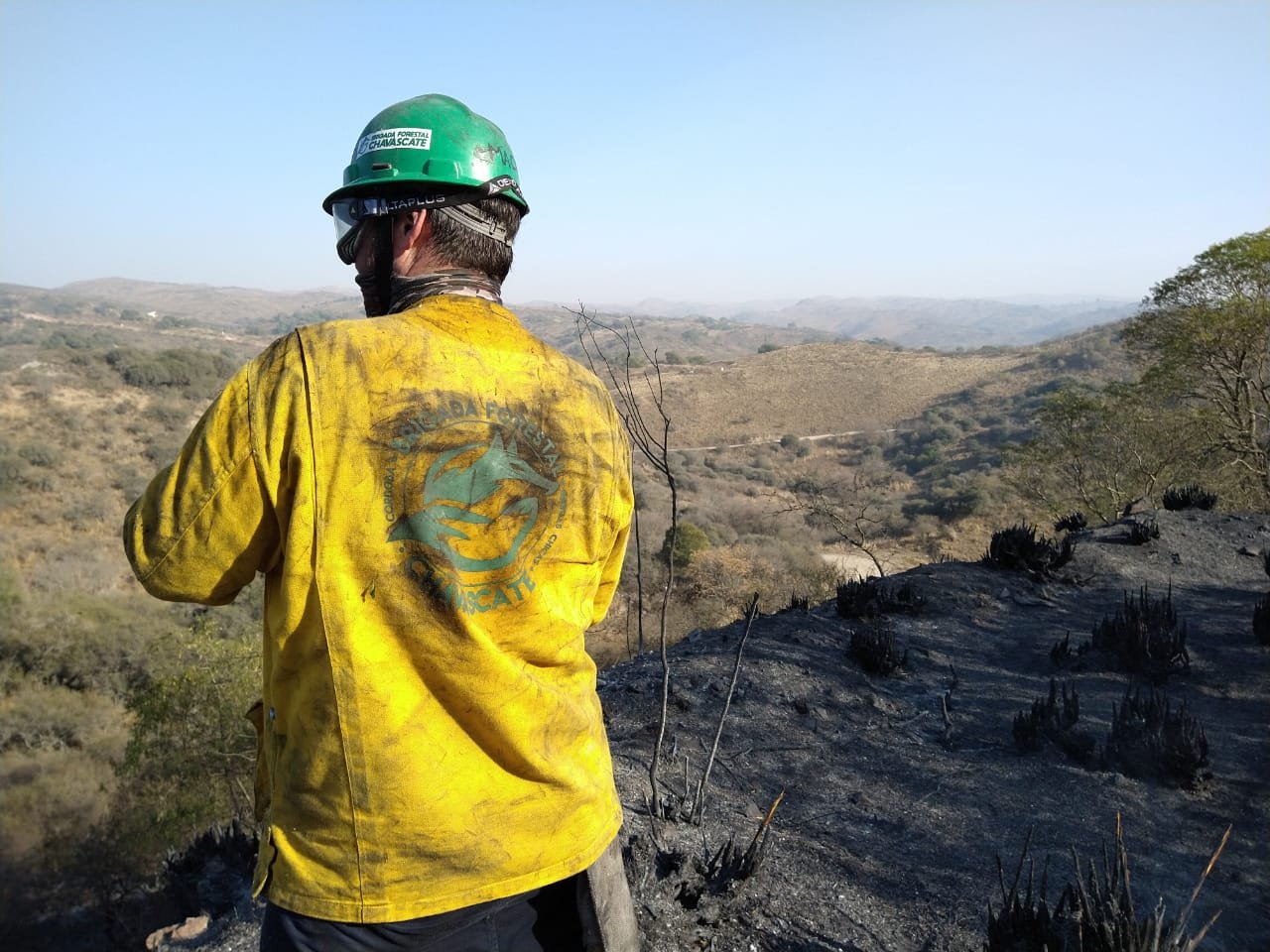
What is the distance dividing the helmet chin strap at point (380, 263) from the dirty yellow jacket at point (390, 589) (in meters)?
0.15

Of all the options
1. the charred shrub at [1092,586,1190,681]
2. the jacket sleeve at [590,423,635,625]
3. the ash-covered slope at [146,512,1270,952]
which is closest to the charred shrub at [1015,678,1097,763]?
A: the ash-covered slope at [146,512,1270,952]

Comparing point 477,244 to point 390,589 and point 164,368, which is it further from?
point 164,368

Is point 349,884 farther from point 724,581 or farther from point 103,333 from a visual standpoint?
point 103,333

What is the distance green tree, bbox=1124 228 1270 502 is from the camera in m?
12.6

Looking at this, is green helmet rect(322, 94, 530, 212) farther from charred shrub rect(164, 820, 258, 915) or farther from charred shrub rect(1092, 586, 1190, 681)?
charred shrub rect(1092, 586, 1190, 681)

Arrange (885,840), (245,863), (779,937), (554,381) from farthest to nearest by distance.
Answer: (245,863) → (885,840) → (779,937) → (554,381)

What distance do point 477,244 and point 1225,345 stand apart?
15691mm

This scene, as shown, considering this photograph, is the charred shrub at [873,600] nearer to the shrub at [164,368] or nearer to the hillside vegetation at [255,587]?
the hillside vegetation at [255,587]

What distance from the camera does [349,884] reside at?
113 cm

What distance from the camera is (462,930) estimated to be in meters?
1.25

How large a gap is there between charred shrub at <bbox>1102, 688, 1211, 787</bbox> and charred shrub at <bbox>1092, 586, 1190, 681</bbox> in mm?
843

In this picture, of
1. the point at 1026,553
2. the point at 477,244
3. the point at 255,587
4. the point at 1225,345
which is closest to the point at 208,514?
the point at 477,244

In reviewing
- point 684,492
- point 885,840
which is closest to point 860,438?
point 684,492

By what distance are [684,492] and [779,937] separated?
2534cm
